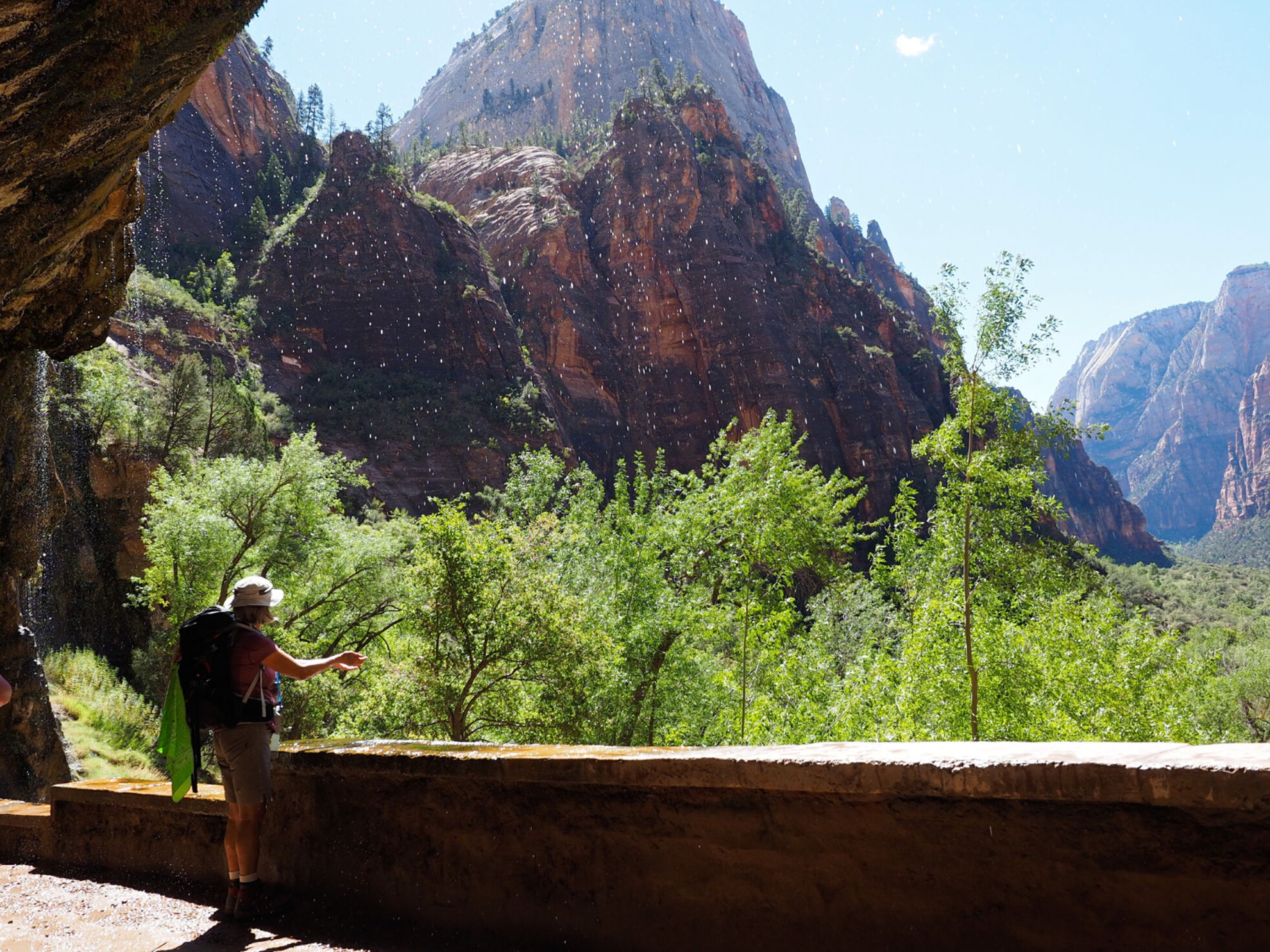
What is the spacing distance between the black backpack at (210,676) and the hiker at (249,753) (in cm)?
4

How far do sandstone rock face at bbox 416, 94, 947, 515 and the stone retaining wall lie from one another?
206 feet

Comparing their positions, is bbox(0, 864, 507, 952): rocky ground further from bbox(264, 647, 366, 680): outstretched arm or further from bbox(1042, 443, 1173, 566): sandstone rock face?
bbox(1042, 443, 1173, 566): sandstone rock face

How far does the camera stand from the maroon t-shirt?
4043 mm

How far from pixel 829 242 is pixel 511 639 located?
13383cm

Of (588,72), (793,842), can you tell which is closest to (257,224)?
(793,842)

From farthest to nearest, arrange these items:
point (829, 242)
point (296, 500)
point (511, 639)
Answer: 1. point (829, 242)
2. point (296, 500)
3. point (511, 639)

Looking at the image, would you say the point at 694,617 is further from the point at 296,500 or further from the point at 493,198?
the point at 493,198

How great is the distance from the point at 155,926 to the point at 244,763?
88cm

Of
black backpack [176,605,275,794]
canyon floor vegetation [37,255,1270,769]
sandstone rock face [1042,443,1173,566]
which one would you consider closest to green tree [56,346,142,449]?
canyon floor vegetation [37,255,1270,769]

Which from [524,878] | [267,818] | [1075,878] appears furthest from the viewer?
[267,818]

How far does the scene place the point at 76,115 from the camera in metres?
5.46

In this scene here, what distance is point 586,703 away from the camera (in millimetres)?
12648

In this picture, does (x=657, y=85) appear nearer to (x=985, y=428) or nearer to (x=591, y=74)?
(x=591, y=74)

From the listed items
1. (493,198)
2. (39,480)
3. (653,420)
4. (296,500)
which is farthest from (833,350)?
(39,480)
